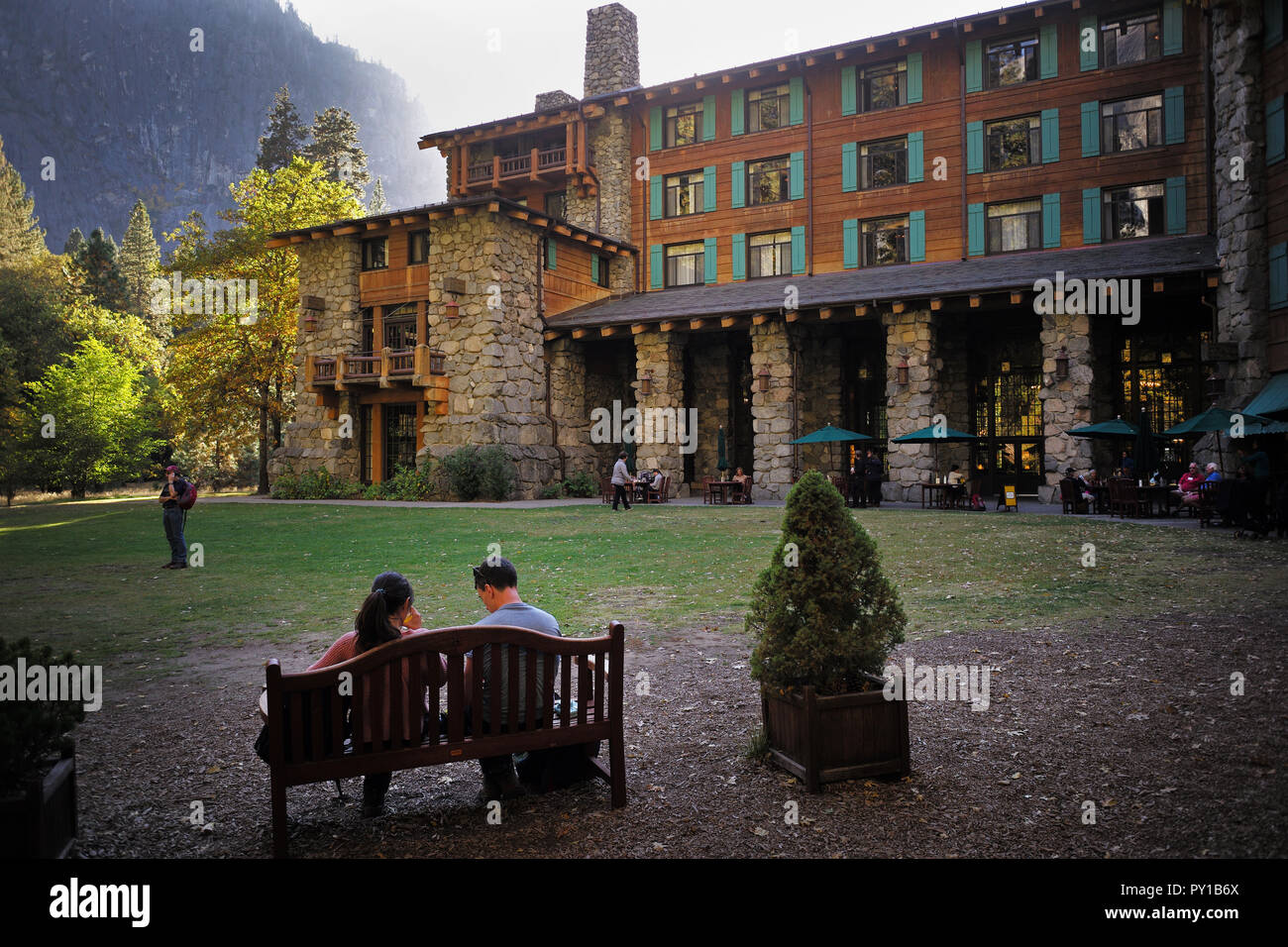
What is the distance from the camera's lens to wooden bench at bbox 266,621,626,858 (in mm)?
3637

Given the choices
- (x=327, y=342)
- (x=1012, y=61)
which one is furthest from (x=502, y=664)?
(x=1012, y=61)

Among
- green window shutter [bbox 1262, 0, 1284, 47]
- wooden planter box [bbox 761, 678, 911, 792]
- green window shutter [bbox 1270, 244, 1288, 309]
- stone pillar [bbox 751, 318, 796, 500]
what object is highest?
green window shutter [bbox 1262, 0, 1284, 47]

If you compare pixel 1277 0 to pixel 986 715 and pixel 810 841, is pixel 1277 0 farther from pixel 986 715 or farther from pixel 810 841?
pixel 810 841

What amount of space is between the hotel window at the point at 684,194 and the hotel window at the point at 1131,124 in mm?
13950

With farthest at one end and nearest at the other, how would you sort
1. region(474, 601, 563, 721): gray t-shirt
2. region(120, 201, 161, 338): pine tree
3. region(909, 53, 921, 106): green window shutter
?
region(120, 201, 161, 338): pine tree
region(909, 53, 921, 106): green window shutter
region(474, 601, 563, 721): gray t-shirt

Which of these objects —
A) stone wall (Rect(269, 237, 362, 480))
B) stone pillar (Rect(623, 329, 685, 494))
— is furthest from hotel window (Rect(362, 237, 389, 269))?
stone pillar (Rect(623, 329, 685, 494))

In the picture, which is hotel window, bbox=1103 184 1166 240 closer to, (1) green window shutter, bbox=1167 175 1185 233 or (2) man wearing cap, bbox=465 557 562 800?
(1) green window shutter, bbox=1167 175 1185 233

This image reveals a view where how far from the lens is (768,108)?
103 feet

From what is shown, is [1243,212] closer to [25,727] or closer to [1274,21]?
[1274,21]

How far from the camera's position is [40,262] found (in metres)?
56.1

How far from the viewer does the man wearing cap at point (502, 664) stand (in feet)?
13.1

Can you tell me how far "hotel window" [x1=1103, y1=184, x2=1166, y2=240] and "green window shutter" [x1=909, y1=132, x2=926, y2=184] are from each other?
5930 millimetres

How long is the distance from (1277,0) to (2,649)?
25.5 m

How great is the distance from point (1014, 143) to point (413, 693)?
30.1 meters
